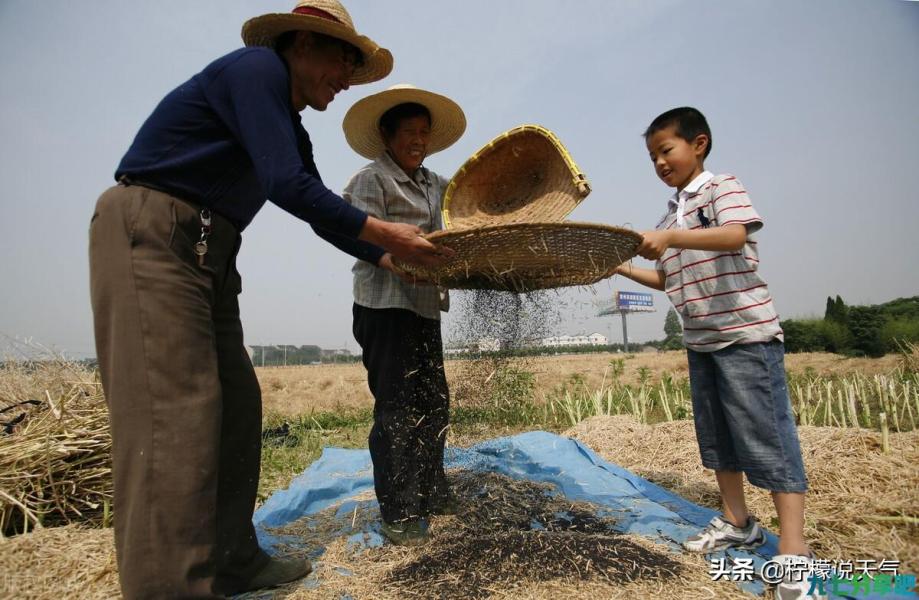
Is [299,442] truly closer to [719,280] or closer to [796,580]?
[719,280]

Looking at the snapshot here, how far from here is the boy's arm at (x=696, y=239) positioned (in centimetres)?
200

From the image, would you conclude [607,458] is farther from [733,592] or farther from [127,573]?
[127,573]

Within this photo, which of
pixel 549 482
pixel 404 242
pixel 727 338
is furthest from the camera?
pixel 549 482

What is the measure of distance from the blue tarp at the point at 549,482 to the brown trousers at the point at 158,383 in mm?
1138

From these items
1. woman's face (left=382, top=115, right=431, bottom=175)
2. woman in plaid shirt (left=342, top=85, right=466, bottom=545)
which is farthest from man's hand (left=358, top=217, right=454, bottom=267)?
woman's face (left=382, top=115, right=431, bottom=175)

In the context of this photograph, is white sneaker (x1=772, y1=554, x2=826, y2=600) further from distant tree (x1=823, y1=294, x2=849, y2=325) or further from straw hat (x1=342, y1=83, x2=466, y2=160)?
distant tree (x1=823, y1=294, x2=849, y2=325)

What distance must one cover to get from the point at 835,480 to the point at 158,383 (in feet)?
11.0

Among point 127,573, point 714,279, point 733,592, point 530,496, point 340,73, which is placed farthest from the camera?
point 530,496

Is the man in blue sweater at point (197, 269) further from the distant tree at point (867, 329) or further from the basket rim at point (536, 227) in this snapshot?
the distant tree at point (867, 329)

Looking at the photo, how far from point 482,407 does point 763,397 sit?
132 centimetres

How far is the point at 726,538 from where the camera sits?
7.39ft

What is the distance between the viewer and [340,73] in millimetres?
2023

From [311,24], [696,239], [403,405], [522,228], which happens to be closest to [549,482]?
[403,405]

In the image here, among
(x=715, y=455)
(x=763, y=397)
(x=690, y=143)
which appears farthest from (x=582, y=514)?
(x=690, y=143)
